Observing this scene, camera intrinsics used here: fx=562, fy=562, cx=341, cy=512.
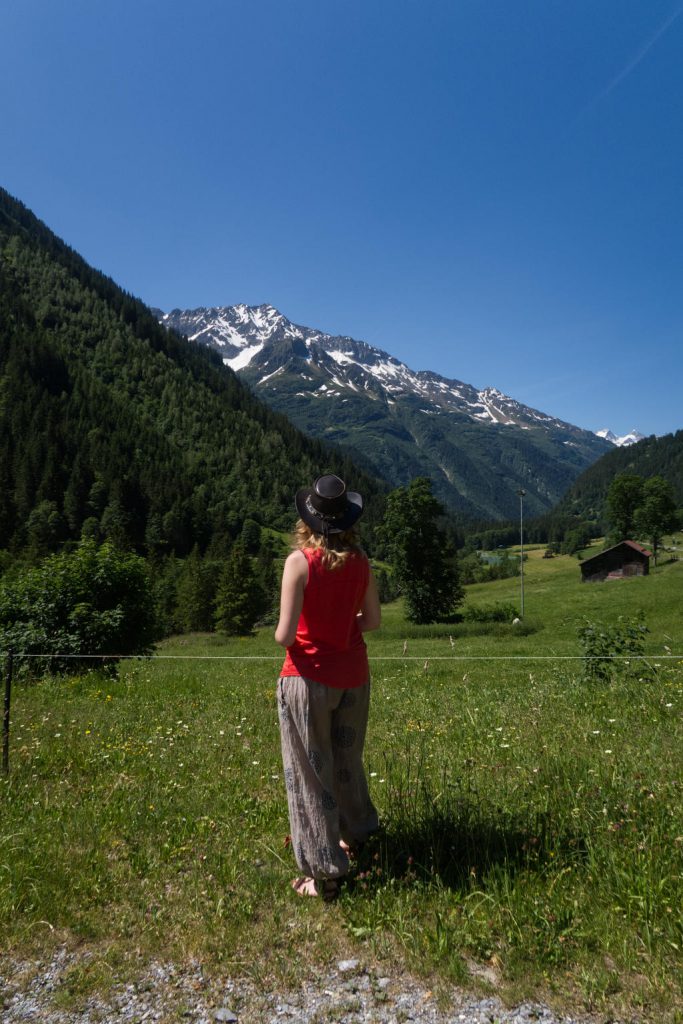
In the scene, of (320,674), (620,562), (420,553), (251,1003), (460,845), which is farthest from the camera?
(620,562)

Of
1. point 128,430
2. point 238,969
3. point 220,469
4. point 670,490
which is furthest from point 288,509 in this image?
point 238,969

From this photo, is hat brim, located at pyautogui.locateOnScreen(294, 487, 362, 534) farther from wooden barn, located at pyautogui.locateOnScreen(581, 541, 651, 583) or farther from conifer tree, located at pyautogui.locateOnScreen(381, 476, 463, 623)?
wooden barn, located at pyautogui.locateOnScreen(581, 541, 651, 583)

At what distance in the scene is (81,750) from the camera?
7438 mm

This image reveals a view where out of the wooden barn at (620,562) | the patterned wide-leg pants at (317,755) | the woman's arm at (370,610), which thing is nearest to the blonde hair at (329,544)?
the woman's arm at (370,610)

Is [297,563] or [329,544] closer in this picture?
[297,563]

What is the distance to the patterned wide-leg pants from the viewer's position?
13.2 ft

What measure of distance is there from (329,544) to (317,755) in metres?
1.53

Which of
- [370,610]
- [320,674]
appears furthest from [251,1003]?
[370,610]

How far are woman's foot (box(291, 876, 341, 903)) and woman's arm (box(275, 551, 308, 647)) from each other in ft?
5.79

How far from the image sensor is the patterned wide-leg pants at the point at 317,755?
158 inches

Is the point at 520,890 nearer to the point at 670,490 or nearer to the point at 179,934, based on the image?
the point at 179,934

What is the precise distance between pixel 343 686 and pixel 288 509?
173331mm

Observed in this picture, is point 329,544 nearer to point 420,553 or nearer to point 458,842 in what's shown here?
point 458,842

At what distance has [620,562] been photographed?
297ft
